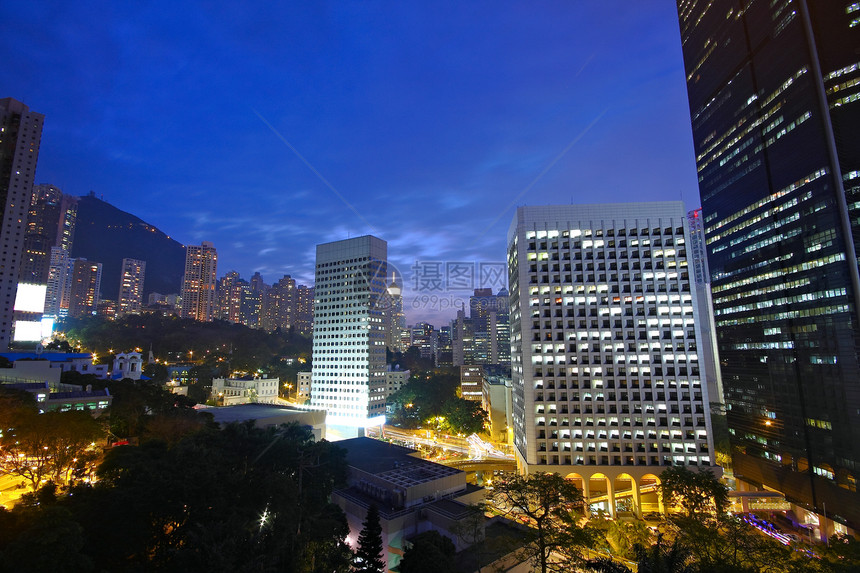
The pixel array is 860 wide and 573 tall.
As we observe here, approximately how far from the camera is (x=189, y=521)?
20516 millimetres

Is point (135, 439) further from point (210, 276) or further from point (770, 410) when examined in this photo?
point (210, 276)

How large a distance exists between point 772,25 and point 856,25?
11438 mm

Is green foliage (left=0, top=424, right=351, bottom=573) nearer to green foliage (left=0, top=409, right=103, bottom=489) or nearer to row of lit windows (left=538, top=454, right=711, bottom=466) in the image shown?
green foliage (left=0, top=409, right=103, bottom=489)

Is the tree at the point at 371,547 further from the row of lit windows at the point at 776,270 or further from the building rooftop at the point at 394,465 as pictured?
the row of lit windows at the point at 776,270

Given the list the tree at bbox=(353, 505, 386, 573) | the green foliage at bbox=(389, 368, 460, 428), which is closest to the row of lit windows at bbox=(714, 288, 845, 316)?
the green foliage at bbox=(389, 368, 460, 428)

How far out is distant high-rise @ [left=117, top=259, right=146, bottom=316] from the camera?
182625 millimetres

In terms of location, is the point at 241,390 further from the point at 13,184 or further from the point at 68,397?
the point at 13,184

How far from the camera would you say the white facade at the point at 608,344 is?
4906 cm

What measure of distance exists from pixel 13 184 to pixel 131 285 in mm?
134593

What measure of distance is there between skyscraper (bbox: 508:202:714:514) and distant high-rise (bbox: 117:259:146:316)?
193 meters

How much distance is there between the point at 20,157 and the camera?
244ft

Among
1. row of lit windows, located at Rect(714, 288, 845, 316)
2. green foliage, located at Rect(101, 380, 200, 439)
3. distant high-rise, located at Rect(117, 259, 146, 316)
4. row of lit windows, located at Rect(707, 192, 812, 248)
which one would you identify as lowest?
green foliage, located at Rect(101, 380, 200, 439)

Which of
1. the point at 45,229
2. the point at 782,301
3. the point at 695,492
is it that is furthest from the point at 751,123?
the point at 45,229

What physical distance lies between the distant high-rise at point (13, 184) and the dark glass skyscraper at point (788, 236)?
394ft
